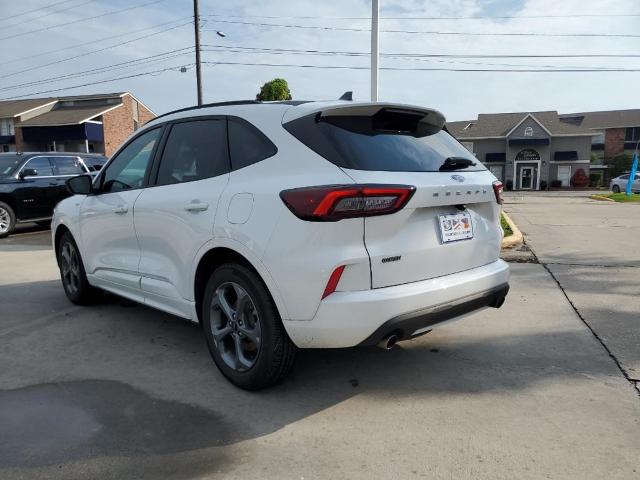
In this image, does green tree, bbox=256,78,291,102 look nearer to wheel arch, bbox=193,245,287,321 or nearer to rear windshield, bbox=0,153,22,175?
rear windshield, bbox=0,153,22,175

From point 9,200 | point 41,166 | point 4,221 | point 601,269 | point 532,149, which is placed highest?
point 532,149

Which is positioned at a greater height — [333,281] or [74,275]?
[333,281]

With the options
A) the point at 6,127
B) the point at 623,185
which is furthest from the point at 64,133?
the point at 623,185

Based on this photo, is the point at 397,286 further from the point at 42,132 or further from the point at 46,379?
the point at 42,132

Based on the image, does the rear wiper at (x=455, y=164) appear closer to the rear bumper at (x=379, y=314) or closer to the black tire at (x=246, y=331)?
the rear bumper at (x=379, y=314)

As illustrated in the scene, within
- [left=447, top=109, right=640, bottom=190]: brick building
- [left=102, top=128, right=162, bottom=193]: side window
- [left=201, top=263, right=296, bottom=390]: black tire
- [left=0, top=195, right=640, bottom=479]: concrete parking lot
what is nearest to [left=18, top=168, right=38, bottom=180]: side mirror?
[left=0, top=195, right=640, bottom=479]: concrete parking lot

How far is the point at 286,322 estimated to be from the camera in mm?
2922

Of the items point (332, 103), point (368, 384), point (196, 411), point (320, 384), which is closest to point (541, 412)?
point (368, 384)

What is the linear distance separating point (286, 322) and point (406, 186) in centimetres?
101

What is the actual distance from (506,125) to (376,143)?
5402cm

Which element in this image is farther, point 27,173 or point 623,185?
point 623,185

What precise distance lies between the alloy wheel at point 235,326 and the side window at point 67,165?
9425 millimetres

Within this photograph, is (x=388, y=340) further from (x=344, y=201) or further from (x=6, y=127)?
(x=6, y=127)

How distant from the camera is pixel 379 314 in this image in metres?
2.77
